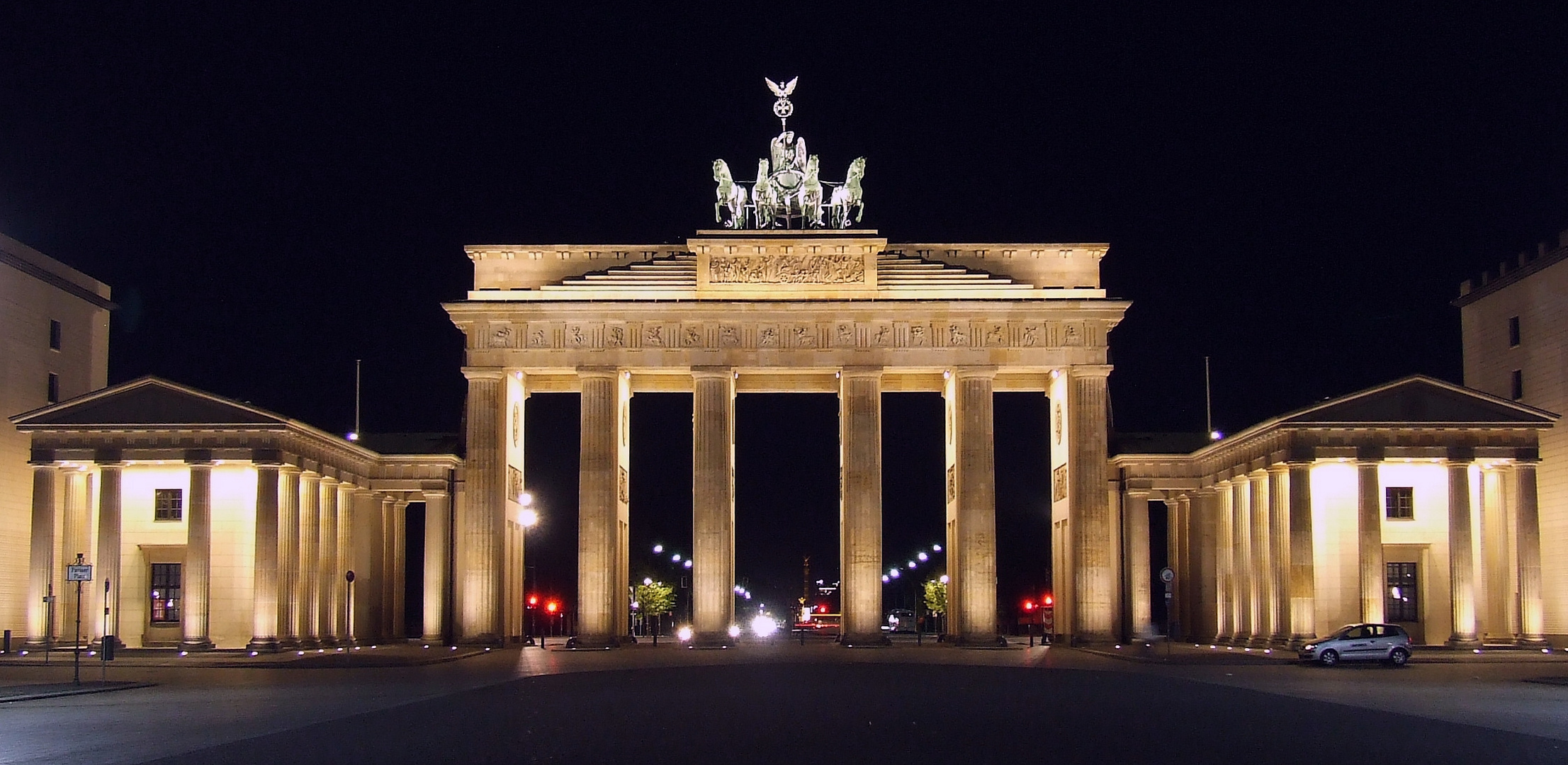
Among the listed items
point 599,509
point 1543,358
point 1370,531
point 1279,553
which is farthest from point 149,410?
point 1543,358

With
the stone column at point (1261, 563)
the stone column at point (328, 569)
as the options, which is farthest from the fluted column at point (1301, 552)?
the stone column at point (328, 569)

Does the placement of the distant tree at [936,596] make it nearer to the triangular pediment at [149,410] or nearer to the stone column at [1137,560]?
the stone column at [1137,560]

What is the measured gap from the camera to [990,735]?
23688 mm

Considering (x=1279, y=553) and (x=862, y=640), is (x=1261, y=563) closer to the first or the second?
(x=1279, y=553)

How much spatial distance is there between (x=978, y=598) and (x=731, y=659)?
15.0 metres

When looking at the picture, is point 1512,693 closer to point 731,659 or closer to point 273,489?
point 731,659

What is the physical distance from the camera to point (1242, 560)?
64.2 m

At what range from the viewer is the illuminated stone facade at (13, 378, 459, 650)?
56219 mm

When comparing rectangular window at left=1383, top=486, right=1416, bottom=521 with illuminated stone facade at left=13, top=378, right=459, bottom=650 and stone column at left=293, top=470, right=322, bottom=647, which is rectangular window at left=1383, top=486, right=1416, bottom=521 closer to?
illuminated stone facade at left=13, top=378, right=459, bottom=650

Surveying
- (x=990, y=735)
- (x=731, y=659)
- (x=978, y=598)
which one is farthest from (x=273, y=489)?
(x=990, y=735)

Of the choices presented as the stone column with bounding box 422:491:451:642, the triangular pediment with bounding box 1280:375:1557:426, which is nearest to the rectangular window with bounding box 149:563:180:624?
the stone column with bounding box 422:491:451:642

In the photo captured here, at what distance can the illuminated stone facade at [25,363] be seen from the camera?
60.8 m

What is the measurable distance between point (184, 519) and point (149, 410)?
6.23 metres

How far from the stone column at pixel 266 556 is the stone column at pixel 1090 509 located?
91.5 feet
